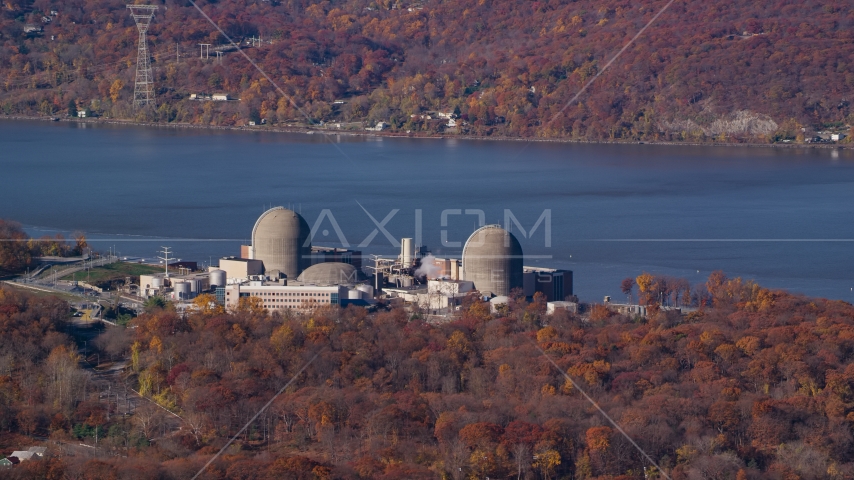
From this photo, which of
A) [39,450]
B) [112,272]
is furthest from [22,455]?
[112,272]

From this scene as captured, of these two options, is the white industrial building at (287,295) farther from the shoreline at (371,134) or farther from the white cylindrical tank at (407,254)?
the shoreline at (371,134)

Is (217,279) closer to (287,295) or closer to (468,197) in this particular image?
(287,295)

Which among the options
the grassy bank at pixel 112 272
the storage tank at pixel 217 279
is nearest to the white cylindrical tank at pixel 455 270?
the storage tank at pixel 217 279

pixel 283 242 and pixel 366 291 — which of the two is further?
pixel 283 242

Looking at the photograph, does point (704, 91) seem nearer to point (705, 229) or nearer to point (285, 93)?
point (285, 93)

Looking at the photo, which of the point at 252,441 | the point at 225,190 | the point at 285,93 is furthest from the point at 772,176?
the point at 252,441

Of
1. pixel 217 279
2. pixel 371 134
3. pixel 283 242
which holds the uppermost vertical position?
pixel 371 134
